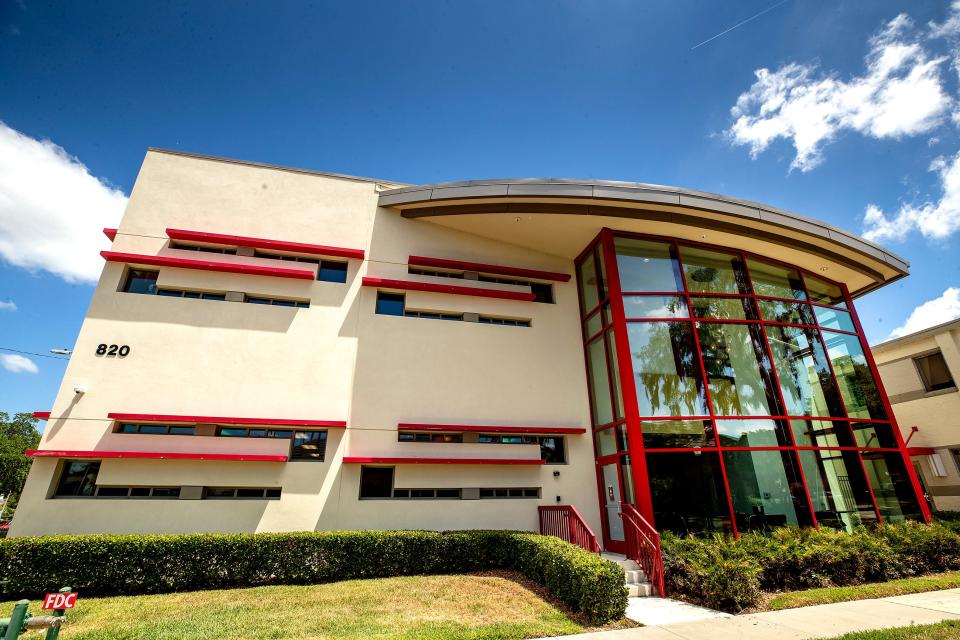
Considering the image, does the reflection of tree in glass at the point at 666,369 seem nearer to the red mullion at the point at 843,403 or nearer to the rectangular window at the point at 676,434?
the rectangular window at the point at 676,434

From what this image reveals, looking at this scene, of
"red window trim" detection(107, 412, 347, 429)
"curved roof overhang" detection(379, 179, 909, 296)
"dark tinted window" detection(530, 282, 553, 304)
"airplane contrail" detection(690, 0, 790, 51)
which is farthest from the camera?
"dark tinted window" detection(530, 282, 553, 304)

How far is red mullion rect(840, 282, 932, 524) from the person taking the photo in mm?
12320

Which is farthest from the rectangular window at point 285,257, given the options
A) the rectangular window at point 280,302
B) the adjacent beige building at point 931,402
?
the adjacent beige building at point 931,402

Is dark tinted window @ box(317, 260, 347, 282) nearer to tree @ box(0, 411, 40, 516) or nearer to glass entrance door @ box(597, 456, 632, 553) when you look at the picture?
glass entrance door @ box(597, 456, 632, 553)

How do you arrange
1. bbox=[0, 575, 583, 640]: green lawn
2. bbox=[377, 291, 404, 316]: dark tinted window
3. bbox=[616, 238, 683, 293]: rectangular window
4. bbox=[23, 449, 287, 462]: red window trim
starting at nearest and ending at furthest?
bbox=[0, 575, 583, 640]: green lawn
bbox=[23, 449, 287, 462]: red window trim
bbox=[616, 238, 683, 293]: rectangular window
bbox=[377, 291, 404, 316]: dark tinted window

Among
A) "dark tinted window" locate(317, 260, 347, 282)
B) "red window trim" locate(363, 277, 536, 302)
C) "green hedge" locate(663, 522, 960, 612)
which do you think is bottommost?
"green hedge" locate(663, 522, 960, 612)

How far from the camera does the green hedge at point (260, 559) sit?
8.52 metres

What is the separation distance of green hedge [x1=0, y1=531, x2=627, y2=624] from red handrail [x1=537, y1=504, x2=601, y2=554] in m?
1.15

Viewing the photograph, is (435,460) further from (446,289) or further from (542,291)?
(542,291)

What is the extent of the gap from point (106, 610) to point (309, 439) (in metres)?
4.81

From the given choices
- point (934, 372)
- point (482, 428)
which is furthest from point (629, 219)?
point (934, 372)

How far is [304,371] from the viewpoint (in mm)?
12180

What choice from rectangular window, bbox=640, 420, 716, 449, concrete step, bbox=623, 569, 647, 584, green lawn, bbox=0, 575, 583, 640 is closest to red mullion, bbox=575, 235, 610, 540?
rectangular window, bbox=640, 420, 716, 449

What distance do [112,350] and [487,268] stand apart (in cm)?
1038
